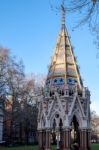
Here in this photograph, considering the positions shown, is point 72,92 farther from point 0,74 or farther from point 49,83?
point 0,74

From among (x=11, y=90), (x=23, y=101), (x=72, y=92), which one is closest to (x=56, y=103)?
(x=72, y=92)

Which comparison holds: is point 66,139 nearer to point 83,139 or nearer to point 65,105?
point 83,139

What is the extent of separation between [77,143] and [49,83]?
18.1ft

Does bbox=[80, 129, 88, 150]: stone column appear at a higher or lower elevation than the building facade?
lower

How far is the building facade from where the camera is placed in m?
29.3

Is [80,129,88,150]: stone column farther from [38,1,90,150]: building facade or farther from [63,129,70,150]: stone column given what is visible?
[63,129,70,150]: stone column

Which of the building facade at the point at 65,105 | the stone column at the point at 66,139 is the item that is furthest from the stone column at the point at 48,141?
the stone column at the point at 66,139

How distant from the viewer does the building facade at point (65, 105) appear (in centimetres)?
2934

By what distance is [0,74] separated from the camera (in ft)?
126

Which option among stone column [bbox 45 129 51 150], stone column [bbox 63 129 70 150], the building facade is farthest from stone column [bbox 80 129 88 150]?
stone column [bbox 45 129 51 150]

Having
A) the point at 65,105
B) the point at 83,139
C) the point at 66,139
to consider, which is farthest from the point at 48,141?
the point at 65,105

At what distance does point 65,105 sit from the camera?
29.5 metres

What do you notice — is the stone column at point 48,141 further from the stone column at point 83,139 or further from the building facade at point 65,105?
the stone column at point 83,139

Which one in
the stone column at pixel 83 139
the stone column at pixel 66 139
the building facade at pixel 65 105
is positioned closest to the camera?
the stone column at pixel 66 139
